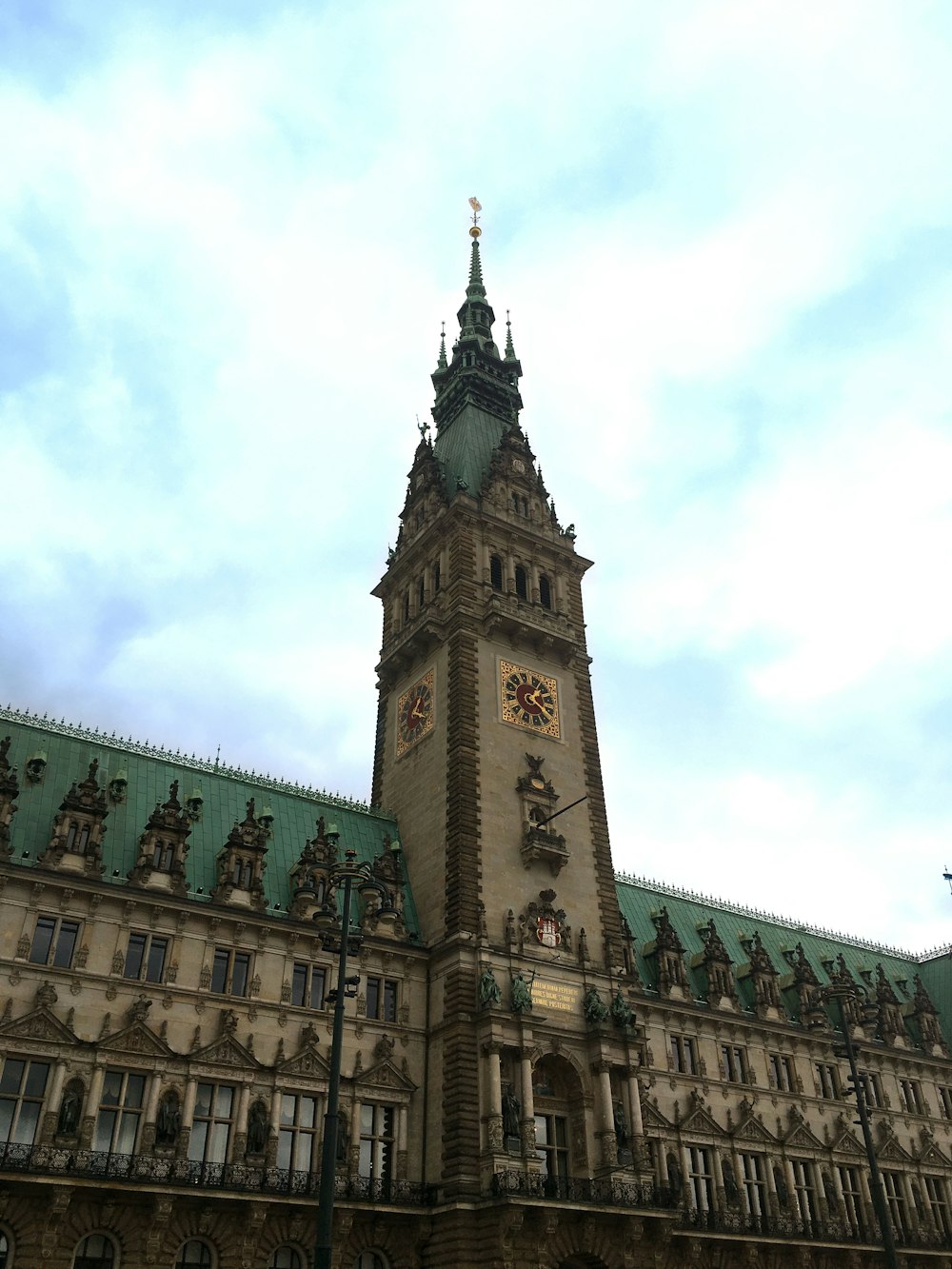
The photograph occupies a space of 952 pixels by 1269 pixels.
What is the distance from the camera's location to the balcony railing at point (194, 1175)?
37375mm

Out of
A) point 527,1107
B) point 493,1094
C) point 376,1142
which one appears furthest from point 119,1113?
point 527,1107

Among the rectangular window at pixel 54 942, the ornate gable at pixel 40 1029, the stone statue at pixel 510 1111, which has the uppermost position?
the rectangular window at pixel 54 942

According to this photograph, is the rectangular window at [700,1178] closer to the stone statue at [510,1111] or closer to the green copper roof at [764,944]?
the green copper roof at [764,944]

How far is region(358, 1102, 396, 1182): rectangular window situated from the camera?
4512 centimetres

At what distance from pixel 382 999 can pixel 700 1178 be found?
19.9 metres

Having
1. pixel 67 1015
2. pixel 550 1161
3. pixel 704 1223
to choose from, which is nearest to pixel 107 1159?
pixel 67 1015

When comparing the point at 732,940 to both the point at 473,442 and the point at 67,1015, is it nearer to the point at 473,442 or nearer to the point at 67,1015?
the point at 473,442

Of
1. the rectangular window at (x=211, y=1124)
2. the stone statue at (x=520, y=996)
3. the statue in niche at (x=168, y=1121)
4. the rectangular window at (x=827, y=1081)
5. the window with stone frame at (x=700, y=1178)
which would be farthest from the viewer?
the rectangular window at (x=827, y=1081)

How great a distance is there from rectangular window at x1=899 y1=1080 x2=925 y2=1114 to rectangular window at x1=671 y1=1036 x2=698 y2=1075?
18284 millimetres

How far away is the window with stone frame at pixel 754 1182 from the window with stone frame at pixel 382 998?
21771mm

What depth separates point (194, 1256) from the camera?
3941 centimetres

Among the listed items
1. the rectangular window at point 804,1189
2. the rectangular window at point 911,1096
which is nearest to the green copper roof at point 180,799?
the rectangular window at point 804,1189

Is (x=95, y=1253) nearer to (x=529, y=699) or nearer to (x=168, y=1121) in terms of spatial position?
(x=168, y=1121)

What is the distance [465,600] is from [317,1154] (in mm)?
29219
